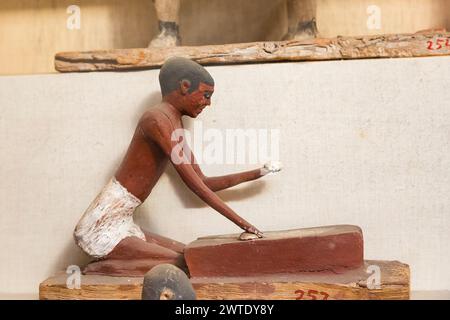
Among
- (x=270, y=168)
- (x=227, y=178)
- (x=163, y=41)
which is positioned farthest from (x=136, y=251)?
(x=163, y=41)

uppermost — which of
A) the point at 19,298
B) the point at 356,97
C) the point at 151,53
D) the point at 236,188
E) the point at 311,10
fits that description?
the point at 311,10

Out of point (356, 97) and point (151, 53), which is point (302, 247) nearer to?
point (356, 97)

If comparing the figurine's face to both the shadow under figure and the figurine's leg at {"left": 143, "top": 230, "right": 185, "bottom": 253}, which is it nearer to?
the shadow under figure

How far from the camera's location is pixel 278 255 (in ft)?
7.80

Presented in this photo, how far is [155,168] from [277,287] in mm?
718

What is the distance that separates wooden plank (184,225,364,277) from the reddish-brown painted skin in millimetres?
97

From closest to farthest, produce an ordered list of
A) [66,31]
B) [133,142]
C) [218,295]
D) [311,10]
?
[218,295]
[133,142]
[311,10]
[66,31]

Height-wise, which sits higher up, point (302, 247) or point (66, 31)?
point (66, 31)

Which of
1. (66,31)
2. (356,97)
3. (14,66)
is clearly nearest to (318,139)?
(356,97)

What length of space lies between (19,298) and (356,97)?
1830mm

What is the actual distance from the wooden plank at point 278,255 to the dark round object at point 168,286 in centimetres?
56

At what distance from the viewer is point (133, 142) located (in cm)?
254

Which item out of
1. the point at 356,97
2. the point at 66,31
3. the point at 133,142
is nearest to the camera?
the point at 133,142

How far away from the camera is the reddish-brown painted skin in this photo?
8.00 feet
